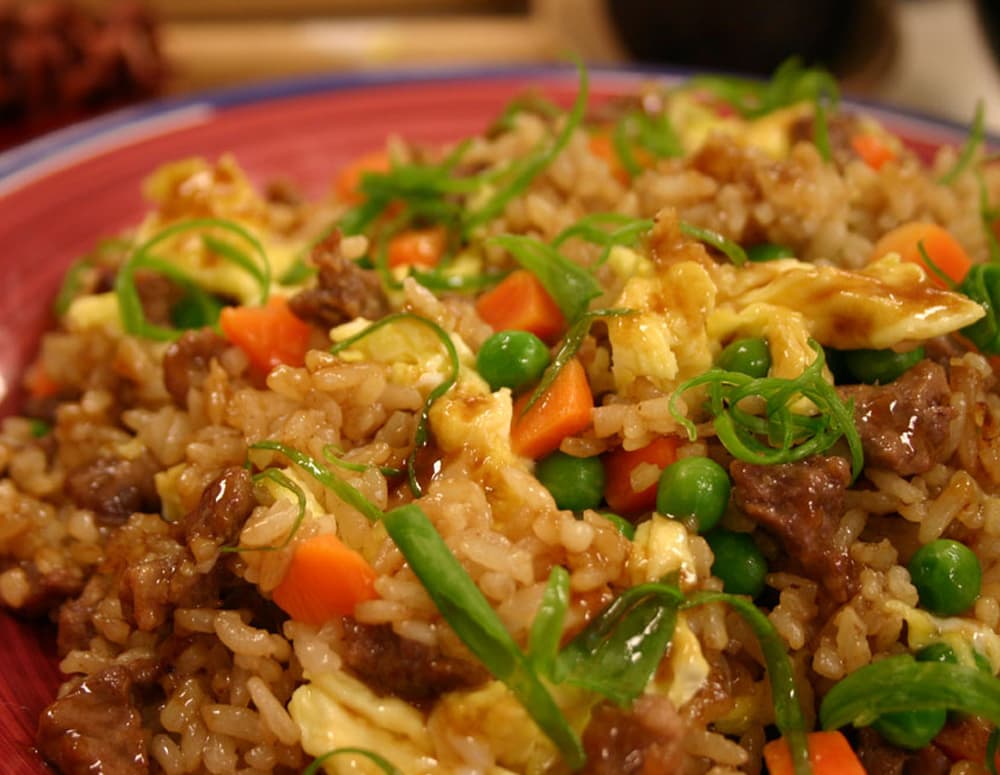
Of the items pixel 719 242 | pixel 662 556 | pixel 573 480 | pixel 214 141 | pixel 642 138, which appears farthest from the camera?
pixel 214 141

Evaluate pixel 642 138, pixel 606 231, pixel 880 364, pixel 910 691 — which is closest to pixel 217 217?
pixel 606 231

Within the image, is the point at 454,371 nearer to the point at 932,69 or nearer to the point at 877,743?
the point at 877,743

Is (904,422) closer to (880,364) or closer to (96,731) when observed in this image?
(880,364)

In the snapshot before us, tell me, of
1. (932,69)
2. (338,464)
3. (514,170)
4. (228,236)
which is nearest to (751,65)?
(932,69)

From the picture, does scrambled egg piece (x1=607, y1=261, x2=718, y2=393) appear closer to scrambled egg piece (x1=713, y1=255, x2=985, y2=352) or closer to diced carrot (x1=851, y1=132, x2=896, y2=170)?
scrambled egg piece (x1=713, y1=255, x2=985, y2=352)

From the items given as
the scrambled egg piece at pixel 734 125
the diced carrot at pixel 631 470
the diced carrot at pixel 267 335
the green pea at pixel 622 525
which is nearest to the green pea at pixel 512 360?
the diced carrot at pixel 631 470

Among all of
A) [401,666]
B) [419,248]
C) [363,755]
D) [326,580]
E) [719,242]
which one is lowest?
[363,755]

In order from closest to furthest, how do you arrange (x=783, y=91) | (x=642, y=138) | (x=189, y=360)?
(x=189, y=360), (x=642, y=138), (x=783, y=91)
